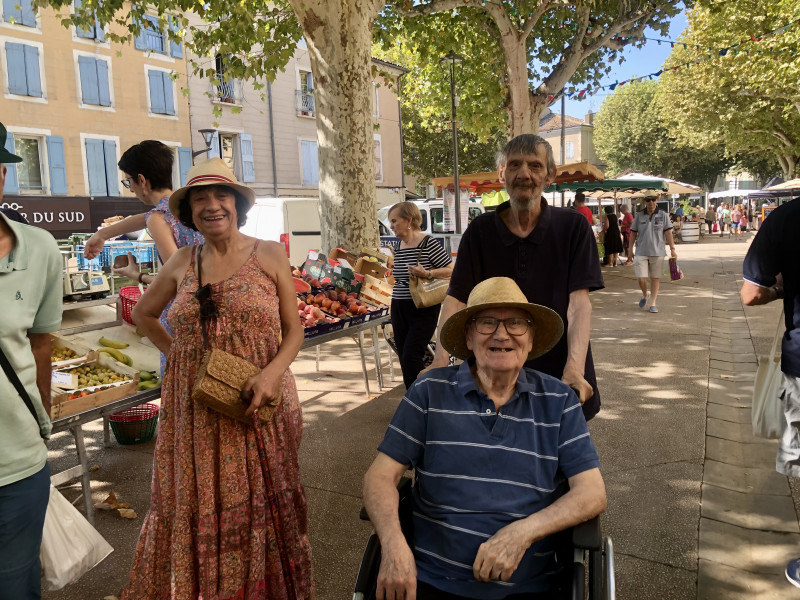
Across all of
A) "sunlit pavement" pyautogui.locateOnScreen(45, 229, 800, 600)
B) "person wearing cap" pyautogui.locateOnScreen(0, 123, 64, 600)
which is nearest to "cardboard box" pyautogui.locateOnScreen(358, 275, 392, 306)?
"sunlit pavement" pyautogui.locateOnScreen(45, 229, 800, 600)

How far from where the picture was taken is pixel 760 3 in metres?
21.0

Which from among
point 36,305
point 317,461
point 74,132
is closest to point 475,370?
point 36,305

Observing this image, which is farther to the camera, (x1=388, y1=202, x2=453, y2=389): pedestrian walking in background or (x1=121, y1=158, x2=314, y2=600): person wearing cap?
(x1=388, y1=202, x2=453, y2=389): pedestrian walking in background

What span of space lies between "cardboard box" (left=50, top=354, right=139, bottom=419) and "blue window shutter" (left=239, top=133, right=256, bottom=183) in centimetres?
2291

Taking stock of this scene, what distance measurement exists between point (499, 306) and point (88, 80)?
2344 centimetres

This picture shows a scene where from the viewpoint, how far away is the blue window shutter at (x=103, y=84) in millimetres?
21859

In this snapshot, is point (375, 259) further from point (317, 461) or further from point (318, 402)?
point (317, 461)

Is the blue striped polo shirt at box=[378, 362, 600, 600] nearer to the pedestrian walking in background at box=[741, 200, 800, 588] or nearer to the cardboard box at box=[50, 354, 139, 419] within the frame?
the pedestrian walking in background at box=[741, 200, 800, 588]

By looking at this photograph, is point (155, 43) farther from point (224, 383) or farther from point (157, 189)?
point (224, 383)

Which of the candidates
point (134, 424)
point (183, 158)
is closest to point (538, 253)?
point (134, 424)

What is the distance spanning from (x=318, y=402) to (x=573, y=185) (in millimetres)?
14401

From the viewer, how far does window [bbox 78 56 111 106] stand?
21.5m

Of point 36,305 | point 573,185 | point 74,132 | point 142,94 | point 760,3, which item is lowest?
point 36,305

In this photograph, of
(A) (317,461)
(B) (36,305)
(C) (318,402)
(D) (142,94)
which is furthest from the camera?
(D) (142,94)
